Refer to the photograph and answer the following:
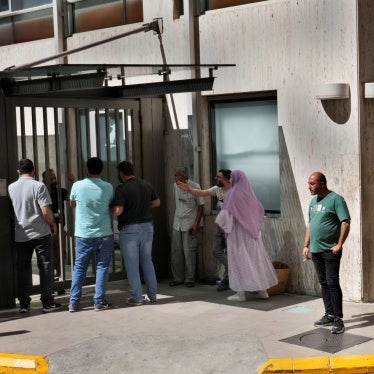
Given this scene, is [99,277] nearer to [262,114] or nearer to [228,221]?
[228,221]

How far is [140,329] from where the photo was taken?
30.0ft

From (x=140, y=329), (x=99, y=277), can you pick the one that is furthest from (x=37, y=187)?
(x=140, y=329)

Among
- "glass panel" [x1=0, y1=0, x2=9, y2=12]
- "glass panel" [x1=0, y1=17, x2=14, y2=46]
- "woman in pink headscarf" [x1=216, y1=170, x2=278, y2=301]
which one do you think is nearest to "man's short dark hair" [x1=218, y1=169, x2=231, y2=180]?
"woman in pink headscarf" [x1=216, y1=170, x2=278, y2=301]

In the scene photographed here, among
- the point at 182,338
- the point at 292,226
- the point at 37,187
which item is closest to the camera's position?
the point at 182,338

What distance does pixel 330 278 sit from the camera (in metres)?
8.66

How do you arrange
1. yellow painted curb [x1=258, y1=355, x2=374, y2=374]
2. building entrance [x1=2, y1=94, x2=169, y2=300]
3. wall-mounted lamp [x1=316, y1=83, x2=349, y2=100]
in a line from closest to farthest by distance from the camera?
yellow painted curb [x1=258, y1=355, x2=374, y2=374] → wall-mounted lamp [x1=316, y1=83, x2=349, y2=100] → building entrance [x1=2, y1=94, x2=169, y2=300]

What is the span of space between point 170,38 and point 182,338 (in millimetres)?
4965

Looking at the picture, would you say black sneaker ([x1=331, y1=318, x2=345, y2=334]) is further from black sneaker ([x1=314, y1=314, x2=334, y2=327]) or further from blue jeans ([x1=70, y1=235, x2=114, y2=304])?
blue jeans ([x1=70, y1=235, x2=114, y2=304])

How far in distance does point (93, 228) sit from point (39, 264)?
0.82m

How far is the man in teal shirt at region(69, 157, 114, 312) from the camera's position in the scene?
10031 mm

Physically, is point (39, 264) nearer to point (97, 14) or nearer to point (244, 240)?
point (244, 240)

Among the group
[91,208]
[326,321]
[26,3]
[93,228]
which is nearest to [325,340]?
[326,321]

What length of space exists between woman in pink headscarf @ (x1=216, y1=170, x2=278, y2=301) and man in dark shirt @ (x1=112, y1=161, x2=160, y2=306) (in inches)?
36.9

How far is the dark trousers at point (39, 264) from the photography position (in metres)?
10.0
